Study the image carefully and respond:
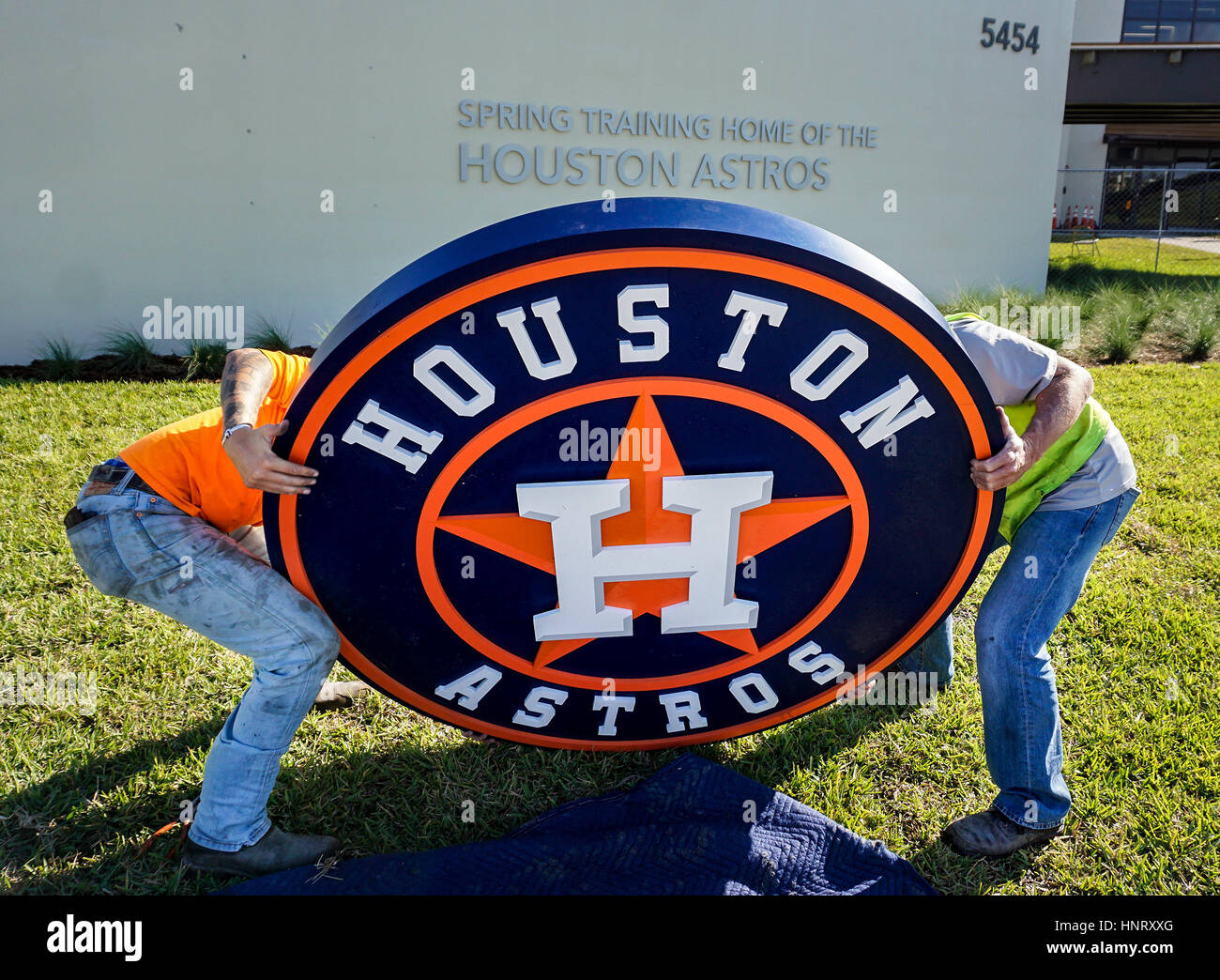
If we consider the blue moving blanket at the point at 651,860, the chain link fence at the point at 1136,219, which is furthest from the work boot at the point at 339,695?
the chain link fence at the point at 1136,219

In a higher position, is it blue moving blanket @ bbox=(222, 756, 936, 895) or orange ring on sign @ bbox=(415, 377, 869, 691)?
orange ring on sign @ bbox=(415, 377, 869, 691)

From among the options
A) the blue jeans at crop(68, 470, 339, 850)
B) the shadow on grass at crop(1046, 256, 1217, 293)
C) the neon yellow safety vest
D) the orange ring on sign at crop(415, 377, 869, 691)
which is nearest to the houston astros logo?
the orange ring on sign at crop(415, 377, 869, 691)

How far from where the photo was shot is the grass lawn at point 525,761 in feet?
8.39

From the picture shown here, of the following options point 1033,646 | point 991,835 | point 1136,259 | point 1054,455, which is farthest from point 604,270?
point 1136,259

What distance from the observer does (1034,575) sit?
8.33 ft

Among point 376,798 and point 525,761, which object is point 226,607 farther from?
point 525,761

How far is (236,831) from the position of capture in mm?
2441

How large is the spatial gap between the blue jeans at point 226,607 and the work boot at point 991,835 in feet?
6.30

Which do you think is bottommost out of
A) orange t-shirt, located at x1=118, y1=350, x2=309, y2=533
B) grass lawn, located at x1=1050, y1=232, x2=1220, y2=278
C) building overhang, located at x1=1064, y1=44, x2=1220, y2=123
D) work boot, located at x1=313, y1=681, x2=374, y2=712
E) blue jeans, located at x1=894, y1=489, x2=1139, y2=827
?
work boot, located at x1=313, y1=681, x2=374, y2=712

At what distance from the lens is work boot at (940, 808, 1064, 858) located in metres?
2.58

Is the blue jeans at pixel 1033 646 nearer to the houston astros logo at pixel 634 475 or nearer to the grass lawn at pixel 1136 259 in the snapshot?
the houston astros logo at pixel 634 475

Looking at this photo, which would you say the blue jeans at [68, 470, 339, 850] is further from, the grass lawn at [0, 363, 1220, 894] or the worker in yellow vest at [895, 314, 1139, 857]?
the worker in yellow vest at [895, 314, 1139, 857]

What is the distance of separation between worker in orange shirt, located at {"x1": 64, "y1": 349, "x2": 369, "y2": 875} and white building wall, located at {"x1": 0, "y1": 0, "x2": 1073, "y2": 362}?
262 inches
